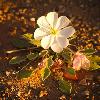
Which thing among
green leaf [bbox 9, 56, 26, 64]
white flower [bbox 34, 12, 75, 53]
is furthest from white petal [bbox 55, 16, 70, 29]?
green leaf [bbox 9, 56, 26, 64]

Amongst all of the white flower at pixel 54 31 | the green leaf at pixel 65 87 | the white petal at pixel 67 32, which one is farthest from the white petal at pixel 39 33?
the green leaf at pixel 65 87

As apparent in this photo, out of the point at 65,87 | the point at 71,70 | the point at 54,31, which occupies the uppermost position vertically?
the point at 54,31

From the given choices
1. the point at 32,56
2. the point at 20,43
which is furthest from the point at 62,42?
the point at 20,43

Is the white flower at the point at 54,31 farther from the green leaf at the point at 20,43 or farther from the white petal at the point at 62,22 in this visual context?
the green leaf at the point at 20,43

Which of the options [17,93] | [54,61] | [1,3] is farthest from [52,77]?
[1,3]

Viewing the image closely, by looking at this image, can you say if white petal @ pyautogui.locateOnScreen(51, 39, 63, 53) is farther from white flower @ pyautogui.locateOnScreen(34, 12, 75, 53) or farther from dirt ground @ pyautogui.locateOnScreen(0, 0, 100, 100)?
dirt ground @ pyautogui.locateOnScreen(0, 0, 100, 100)

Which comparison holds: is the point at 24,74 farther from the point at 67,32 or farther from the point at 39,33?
the point at 67,32
